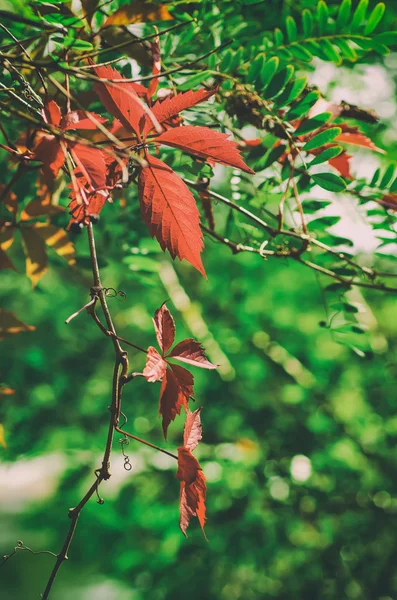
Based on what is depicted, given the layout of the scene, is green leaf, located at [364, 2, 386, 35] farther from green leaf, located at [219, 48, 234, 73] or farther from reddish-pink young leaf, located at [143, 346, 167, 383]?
reddish-pink young leaf, located at [143, 346, 167, 383]

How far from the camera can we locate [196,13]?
0.68m

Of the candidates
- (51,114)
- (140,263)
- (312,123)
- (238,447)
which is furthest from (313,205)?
(238,447)

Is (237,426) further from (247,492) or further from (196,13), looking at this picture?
(196,13)

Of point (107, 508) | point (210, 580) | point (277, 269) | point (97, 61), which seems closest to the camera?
point (97, 61)

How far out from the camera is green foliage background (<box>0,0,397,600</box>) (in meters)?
1.52

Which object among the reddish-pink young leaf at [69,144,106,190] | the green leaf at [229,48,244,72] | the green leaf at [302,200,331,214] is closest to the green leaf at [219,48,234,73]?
the green leaf at [229,48,244,72]

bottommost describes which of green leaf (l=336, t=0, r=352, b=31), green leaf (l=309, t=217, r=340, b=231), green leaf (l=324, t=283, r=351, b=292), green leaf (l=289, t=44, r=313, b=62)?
green leaf (l=324, t=283, r=351, b=292)

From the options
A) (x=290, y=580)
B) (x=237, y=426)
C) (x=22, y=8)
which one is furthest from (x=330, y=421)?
(x=22, y=8)

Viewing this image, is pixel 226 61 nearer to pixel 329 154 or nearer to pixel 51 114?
pixel 329 154

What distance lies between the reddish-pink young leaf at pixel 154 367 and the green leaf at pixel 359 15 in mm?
528

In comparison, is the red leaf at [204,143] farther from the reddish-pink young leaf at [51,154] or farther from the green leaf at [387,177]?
the green leaf at [387,177]

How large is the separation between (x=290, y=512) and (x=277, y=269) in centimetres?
110

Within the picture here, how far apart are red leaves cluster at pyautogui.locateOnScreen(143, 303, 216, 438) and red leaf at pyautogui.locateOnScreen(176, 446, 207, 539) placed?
3 centimetres

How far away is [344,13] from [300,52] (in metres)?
0.07
